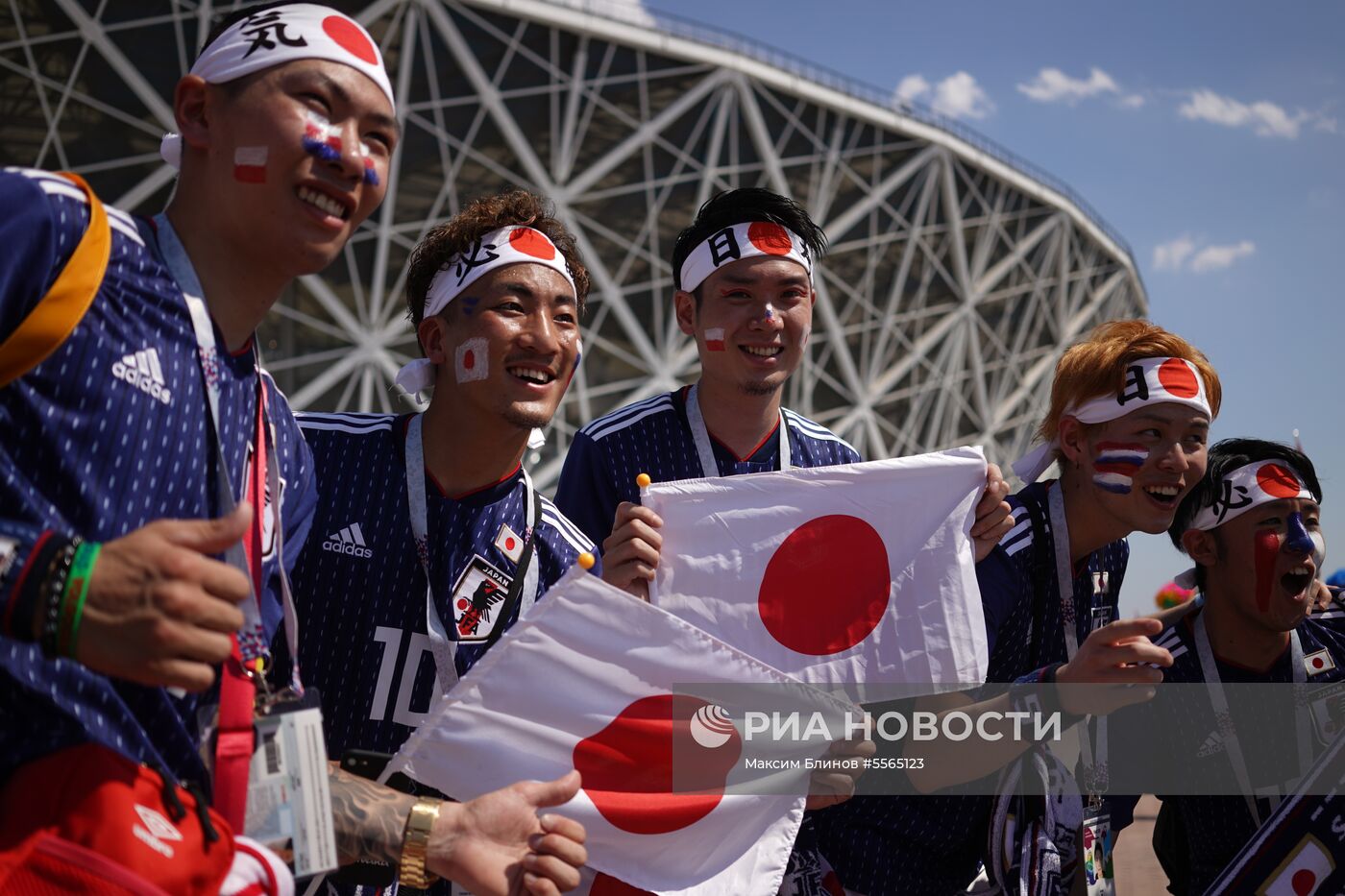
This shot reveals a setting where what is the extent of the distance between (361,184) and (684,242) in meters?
2.37

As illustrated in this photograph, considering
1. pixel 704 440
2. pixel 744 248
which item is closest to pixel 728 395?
pixel 704 440

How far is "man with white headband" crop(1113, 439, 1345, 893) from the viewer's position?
Result: 14.9 ft

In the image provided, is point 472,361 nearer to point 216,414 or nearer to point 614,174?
point 216,414

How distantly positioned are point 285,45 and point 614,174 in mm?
25810

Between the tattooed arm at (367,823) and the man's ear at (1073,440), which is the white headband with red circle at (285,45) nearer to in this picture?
the tattooed arm at (367,823)

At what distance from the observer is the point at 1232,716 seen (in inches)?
181

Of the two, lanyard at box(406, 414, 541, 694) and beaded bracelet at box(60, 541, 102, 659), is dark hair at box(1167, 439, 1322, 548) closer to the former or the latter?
lanyard at box(406, 414, 541, 694)

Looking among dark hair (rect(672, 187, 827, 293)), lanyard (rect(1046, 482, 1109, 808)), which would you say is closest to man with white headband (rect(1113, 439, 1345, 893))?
lanyard (rect(1046, 482, 1109, 808))

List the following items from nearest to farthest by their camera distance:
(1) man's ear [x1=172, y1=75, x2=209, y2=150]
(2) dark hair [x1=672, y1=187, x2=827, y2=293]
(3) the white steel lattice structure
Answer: (1) man's ear [x1=172, y1=75, x2=209, y2=150], (2) dark hair [x1=672, y1=187, x2=827, y2=293], (3) the white steel lattice structure

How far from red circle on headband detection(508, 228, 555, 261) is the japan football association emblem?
100 cm

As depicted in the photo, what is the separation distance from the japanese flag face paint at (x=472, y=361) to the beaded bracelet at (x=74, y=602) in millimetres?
1871

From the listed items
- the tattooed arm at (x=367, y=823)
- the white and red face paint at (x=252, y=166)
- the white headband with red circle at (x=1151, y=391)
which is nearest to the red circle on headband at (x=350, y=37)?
the white and red face paint at (x=252, y=166)

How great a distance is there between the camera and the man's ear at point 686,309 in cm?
457

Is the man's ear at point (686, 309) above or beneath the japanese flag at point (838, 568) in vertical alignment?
above
